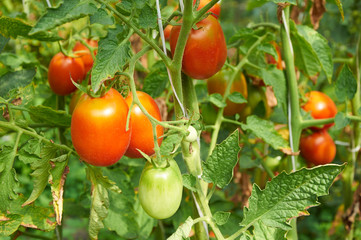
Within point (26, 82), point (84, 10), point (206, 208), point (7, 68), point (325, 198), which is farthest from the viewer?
point (325, 198)

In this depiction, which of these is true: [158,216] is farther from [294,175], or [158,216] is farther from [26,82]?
[26,82]

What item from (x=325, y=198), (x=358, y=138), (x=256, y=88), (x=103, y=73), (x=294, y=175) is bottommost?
(x=325, y=198)

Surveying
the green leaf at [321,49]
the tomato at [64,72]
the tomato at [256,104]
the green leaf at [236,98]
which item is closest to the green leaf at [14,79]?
the tomato at [64,72]

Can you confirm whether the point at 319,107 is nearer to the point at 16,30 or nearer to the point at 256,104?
the point at 256,104

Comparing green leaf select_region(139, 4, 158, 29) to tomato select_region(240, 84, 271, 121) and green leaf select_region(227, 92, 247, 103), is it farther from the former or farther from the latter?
tomato select_region(240, 84, 271, 121)

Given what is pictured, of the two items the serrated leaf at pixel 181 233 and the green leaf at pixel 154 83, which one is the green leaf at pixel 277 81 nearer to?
the green leaf at pixel 154 83

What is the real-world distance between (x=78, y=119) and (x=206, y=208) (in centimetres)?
27

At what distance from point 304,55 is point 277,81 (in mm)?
114

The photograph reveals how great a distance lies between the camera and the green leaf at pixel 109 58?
588mm

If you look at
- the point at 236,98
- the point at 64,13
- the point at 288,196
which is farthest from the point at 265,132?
the point at 64,13

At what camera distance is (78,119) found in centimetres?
63

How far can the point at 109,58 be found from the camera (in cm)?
60

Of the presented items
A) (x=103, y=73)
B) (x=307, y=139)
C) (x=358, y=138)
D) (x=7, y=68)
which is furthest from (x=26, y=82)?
(x=358, y=138)

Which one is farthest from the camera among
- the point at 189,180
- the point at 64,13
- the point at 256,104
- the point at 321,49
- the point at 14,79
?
the point at 256,104
